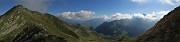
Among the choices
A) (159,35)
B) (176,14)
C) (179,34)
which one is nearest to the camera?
(179,34)

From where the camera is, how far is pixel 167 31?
85500 millimetres

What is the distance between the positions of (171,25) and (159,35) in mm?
4978

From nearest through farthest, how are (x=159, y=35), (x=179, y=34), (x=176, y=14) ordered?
(x=179, y=34)
(x=159, y=35)
(x=176, y=14)

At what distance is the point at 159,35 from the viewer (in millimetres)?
86062

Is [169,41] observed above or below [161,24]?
below

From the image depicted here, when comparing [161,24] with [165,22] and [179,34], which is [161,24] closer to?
[165,22]

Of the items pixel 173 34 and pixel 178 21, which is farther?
pixel 178 21

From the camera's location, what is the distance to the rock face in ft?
268

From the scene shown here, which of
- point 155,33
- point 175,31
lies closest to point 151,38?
point 155,33

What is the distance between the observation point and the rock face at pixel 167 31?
268 feet

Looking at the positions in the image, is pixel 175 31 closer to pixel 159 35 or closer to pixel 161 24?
pixel 159 35

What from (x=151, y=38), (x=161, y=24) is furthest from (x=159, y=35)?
(x=161, y=24)

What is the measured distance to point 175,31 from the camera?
8281cm

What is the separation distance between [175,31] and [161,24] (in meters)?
11.1
